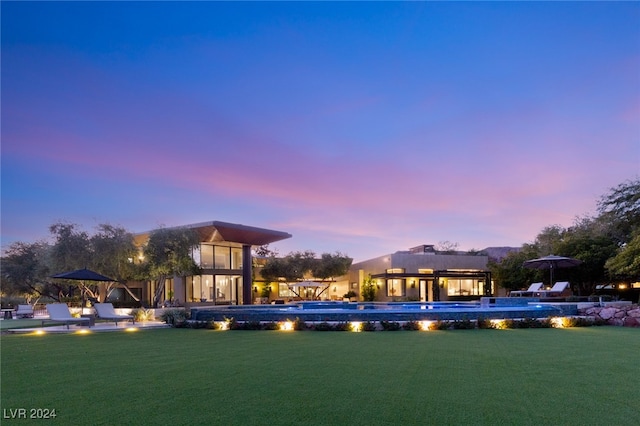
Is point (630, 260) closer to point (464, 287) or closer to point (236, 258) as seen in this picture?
point (464, 287)

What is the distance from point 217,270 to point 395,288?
1328 centimetres

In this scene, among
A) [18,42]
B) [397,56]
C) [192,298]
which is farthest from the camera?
[192,298]

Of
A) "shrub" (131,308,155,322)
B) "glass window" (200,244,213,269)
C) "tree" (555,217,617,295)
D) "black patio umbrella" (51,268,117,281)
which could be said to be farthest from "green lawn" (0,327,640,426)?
"glass window" (200,244,213,269)

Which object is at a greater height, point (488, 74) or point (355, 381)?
point (488, 74)

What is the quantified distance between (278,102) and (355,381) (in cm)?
1333

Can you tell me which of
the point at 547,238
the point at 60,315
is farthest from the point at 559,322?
the point at 547,238

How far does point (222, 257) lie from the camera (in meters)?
30.1

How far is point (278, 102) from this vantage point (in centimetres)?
1792

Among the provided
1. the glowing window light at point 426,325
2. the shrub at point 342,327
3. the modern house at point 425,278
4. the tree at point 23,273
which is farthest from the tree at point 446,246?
the shrub at point 342,327

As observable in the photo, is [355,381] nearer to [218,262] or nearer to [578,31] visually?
[578,31]

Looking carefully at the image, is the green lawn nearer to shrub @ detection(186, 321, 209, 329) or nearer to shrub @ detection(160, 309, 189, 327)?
shrub @ detection(186, 321, 209, 329)

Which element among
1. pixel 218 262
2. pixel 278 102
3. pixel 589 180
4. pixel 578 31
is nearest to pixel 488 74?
pixel 578 31

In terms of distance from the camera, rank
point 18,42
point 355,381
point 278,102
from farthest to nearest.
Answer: point 278,102 < point 18,42 < point 355,381

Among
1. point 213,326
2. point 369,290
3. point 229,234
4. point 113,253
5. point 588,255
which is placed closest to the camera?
point 213,326
